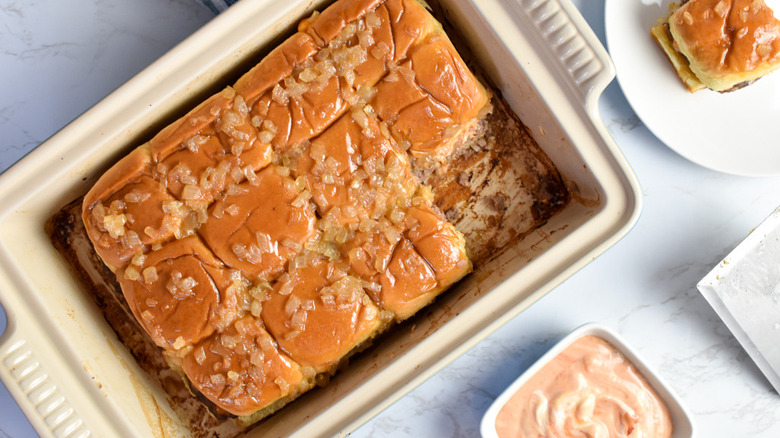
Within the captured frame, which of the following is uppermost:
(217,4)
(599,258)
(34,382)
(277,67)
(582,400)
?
(217,4)

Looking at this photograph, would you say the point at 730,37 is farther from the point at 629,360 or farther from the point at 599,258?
the point at 629,360

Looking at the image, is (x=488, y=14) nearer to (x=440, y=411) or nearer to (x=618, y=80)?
(x=618, y=80)

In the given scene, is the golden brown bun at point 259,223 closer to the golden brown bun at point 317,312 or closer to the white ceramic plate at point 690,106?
the golden brown bun at point 317,312

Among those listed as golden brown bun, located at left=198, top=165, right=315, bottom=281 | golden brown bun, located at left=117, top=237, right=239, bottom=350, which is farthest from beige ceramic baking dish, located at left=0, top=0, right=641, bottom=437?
golden brown bun, located at left=198, top=165, right=315, bottom=281

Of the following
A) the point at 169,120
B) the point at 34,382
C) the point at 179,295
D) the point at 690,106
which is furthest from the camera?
the point at 690,106

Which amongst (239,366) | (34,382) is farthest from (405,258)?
(34,382)

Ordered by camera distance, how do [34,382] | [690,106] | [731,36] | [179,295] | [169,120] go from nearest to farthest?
[34,382]
[179,295]
[169,120]
[731,36]
[690,106]

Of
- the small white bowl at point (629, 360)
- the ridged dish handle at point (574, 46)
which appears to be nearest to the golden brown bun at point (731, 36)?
the ridged dish handle at point (574, 46)
